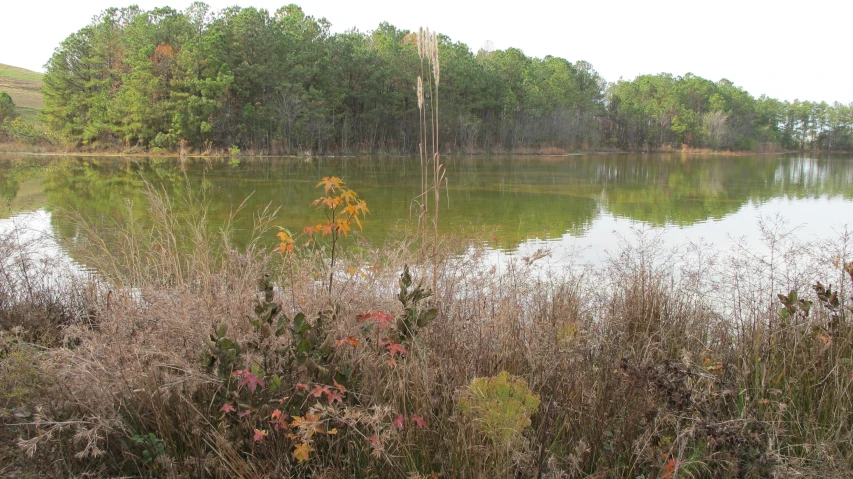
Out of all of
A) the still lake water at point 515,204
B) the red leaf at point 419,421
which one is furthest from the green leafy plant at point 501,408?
the still lake water at point 515,204

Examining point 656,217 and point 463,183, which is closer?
point 656,217

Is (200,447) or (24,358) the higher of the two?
(24,358)

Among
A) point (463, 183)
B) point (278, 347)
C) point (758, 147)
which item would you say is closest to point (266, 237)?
point (278, 347)

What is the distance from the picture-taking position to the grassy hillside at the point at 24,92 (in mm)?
49719

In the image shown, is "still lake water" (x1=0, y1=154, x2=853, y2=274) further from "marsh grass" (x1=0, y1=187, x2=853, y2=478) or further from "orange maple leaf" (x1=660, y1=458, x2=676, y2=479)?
"orange maple leaf" (x1=660, y1=458, x2=676, y2=479)

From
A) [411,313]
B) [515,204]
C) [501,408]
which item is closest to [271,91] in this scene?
[515,204]

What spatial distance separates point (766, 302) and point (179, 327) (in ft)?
12.8

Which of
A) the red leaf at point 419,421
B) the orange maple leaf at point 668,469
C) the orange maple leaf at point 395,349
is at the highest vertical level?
the orange maple leaf at point 395,349

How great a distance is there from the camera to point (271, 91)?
1547 inches

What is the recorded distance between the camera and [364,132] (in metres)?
44.8

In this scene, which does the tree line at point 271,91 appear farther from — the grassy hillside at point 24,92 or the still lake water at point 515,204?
the still lake water at point 515,204

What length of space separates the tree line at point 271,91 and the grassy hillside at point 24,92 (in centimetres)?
1039

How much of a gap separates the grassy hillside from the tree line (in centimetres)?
1039

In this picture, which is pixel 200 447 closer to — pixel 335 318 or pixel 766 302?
pixel 335 318
